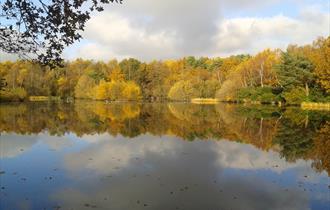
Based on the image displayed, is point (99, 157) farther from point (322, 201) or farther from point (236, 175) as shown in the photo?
point (322, 201)

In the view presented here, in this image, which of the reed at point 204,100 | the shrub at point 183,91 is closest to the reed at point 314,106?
the reed at point 204,100

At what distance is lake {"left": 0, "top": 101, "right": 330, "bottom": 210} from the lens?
10.4m

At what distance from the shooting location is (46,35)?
23.9 ft

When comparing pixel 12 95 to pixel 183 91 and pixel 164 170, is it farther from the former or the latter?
pixel 164 170

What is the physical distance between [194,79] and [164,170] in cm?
8265

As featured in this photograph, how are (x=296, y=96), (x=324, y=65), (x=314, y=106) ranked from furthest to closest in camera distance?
(x=296, y=96), (x=314, y=106), (x=324, y=65)

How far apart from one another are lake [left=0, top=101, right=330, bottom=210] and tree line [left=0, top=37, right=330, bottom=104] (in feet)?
Answer: 108

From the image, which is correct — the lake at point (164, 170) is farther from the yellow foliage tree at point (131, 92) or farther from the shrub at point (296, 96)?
the yellow foliage tree at point (131, 92)

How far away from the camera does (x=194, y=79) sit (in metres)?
96.3

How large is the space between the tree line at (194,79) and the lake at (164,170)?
32998mm

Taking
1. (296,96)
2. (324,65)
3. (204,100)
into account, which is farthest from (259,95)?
(324,65)

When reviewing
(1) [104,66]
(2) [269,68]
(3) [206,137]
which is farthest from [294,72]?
(1) [104,66]

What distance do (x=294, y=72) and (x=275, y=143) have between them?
40385 millimetres

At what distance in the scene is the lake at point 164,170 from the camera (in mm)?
10430
